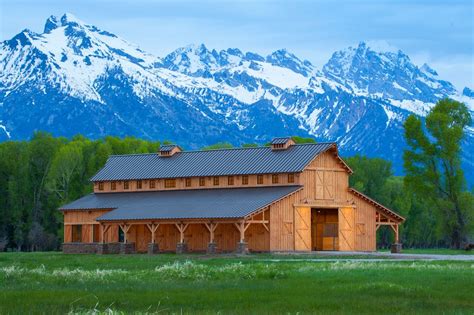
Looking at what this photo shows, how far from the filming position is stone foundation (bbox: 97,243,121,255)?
88069mm

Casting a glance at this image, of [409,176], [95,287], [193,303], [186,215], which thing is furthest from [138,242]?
[193,303]

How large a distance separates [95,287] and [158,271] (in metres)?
8.71

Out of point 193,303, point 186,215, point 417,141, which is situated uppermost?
point 417,141

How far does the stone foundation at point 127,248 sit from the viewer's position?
86812mm

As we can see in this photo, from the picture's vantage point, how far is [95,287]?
1518 inches

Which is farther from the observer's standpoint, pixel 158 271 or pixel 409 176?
pixel 409 176

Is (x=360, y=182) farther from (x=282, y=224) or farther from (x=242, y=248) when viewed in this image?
(x=242, y=248)

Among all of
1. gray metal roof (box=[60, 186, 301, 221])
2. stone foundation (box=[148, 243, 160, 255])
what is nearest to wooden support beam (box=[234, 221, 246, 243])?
gray metal roof (box=[60, 186, 301, 221])

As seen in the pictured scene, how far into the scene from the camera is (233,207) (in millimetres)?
81125

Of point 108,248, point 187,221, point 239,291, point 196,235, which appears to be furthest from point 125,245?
point 239,291

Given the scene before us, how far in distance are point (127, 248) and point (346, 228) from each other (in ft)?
57.0

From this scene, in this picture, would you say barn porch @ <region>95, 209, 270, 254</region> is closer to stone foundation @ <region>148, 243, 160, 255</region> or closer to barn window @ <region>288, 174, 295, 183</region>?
stone foundation @ <region>148, 243, 160, 255</region>

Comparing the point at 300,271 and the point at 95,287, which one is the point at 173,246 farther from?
the point at 95,287

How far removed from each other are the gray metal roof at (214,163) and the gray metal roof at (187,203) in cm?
155
